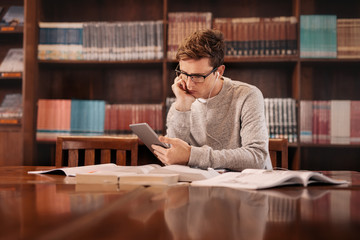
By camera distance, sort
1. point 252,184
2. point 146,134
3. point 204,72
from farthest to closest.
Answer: point 204,72
point 146,134
point 252,184

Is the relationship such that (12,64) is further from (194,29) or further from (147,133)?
(147,133)

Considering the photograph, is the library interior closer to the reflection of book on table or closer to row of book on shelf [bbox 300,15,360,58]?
row of book on shelf [bbox 300,15,360,58]

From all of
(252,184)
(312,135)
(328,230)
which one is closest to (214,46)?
(252,184)

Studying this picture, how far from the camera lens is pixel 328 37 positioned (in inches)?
102

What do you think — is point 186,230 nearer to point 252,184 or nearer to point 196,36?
point 252,184

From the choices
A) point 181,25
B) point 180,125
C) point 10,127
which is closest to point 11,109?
point 10,127

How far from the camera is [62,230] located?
1.25 ft

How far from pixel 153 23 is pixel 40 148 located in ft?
4.02

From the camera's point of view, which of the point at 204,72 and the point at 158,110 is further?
the point at 158,110

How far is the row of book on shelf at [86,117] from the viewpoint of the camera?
2709 millimetres

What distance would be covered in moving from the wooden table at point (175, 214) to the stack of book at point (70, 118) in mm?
1985

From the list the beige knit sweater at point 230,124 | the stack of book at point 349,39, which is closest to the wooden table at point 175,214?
the beige knit sweater at point 230,124

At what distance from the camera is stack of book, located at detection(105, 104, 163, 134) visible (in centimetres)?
270

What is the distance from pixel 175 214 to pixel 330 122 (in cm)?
232
